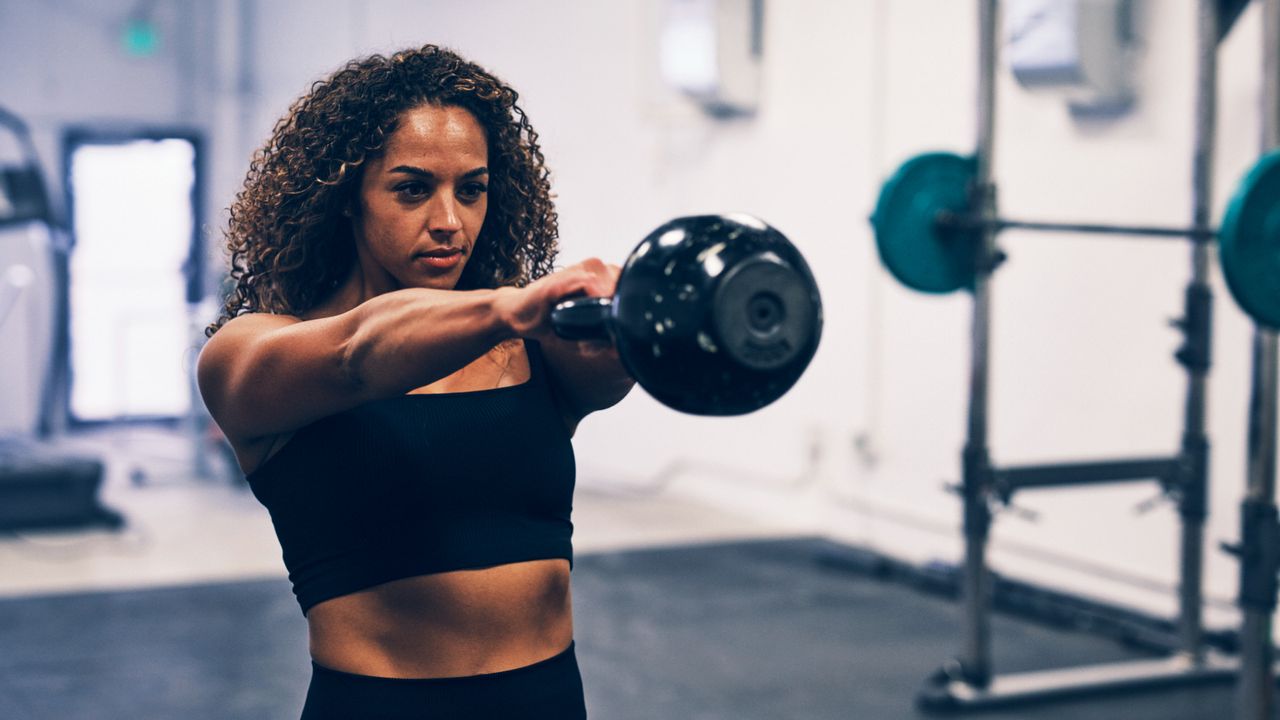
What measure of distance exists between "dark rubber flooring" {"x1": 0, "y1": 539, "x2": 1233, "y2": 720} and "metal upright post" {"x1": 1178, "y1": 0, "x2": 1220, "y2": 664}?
0.22 m

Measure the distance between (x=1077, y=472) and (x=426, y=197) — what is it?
7.68 ft

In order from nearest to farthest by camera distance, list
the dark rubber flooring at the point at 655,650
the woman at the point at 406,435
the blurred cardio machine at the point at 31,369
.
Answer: the woman at the point at 406,435 < the dark rubber flooring at the point at 655,650 < the blurred cardio machine at the point at 31,369

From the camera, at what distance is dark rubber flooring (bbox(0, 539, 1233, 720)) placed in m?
2.89

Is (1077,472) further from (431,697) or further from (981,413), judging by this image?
(431,697)

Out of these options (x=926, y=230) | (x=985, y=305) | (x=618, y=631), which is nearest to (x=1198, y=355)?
(x=985, y=305)

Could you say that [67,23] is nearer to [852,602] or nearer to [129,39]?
[129,39]

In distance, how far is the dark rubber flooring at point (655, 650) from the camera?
9.49 ft

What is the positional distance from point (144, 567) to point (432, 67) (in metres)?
3.54

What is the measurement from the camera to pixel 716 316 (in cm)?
76

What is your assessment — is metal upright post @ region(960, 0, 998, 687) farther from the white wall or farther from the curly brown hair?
the curly brown hair

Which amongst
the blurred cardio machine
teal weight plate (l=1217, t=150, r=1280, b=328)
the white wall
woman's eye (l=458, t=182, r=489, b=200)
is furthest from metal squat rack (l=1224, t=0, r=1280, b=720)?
the blurred cardio machine

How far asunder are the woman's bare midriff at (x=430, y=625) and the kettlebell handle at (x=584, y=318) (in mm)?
366

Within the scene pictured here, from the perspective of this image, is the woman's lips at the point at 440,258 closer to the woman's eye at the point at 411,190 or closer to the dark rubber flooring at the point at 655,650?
the woman's eye at the point at 411,190

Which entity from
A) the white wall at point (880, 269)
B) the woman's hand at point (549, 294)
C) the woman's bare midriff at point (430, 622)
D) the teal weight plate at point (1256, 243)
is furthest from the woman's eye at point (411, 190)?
the teal weight plate at point (1256, 243)
